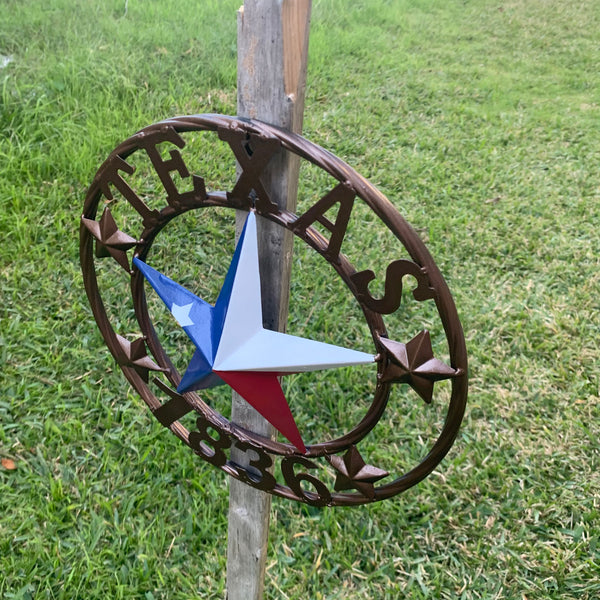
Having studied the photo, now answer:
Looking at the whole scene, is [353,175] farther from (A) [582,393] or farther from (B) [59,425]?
(A) [582,393]

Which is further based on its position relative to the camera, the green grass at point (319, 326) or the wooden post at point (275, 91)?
the green grass at point (319, 326)

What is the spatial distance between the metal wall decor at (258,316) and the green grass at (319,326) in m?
0.72

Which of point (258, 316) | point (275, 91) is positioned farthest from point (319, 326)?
point (275, 91)

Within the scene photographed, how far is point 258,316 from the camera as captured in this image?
840 millimetres

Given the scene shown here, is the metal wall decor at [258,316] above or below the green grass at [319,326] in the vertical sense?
above

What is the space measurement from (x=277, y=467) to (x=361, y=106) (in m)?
2.47

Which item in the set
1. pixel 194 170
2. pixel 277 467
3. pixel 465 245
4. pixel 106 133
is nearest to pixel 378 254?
pixel 465 245

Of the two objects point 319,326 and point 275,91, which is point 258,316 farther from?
point 319,326

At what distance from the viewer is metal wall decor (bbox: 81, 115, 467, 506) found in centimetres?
74

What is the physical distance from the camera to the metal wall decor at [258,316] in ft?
2.43

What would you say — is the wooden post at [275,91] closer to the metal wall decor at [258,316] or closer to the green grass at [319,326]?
the metal wall decor at [258,316]

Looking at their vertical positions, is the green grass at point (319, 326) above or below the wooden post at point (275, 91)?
below

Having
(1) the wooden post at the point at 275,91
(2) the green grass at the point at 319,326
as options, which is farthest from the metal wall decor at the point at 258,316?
(2) the green grass at the point at 319,326

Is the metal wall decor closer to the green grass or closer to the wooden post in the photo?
the wooden post
